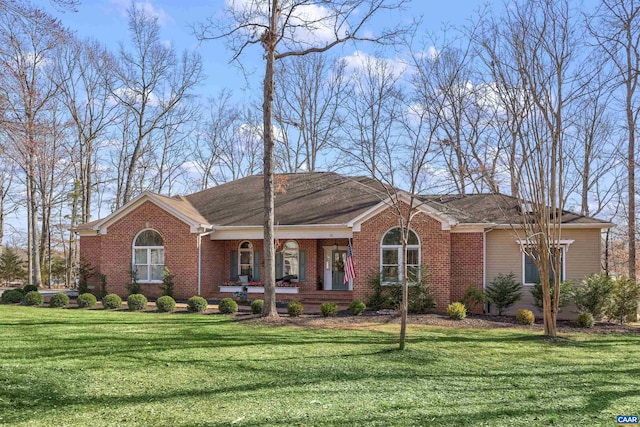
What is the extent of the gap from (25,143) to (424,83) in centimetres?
939

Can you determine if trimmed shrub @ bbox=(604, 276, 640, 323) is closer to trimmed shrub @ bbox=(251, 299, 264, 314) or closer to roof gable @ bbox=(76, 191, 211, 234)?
trimmed shrub @ bbox=(251, 299, 264, 314)

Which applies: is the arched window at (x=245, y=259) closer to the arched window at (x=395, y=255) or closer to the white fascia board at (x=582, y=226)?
the arched window at (x=395, y=255)

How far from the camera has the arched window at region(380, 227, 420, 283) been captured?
18.5m

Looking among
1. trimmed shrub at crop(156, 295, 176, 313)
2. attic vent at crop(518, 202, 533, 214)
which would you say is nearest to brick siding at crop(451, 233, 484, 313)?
attic vent at crop(518, 202, 533, 214)

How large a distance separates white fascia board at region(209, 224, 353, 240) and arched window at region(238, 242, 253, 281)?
4.58 ft

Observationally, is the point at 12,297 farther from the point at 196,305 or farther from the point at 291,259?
the point at 291,259

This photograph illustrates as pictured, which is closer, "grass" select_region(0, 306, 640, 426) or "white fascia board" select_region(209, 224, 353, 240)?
"grass" select_region(0, 306, 640, 426)

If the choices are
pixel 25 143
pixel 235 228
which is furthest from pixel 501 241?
pixel 25 143

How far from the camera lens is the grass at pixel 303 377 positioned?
6223 mm

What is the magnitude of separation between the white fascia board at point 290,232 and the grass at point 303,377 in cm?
706

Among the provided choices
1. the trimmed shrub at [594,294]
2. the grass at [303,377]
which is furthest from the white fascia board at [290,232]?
the trimmed shrub at [594,294]

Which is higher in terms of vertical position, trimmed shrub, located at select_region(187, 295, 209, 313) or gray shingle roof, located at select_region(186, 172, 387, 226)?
gray shingle roof, located at select_region(186, 172, 387, 226)

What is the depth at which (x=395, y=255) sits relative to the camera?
18.7 metres

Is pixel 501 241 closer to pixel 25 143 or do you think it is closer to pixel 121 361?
pixel 121 361
